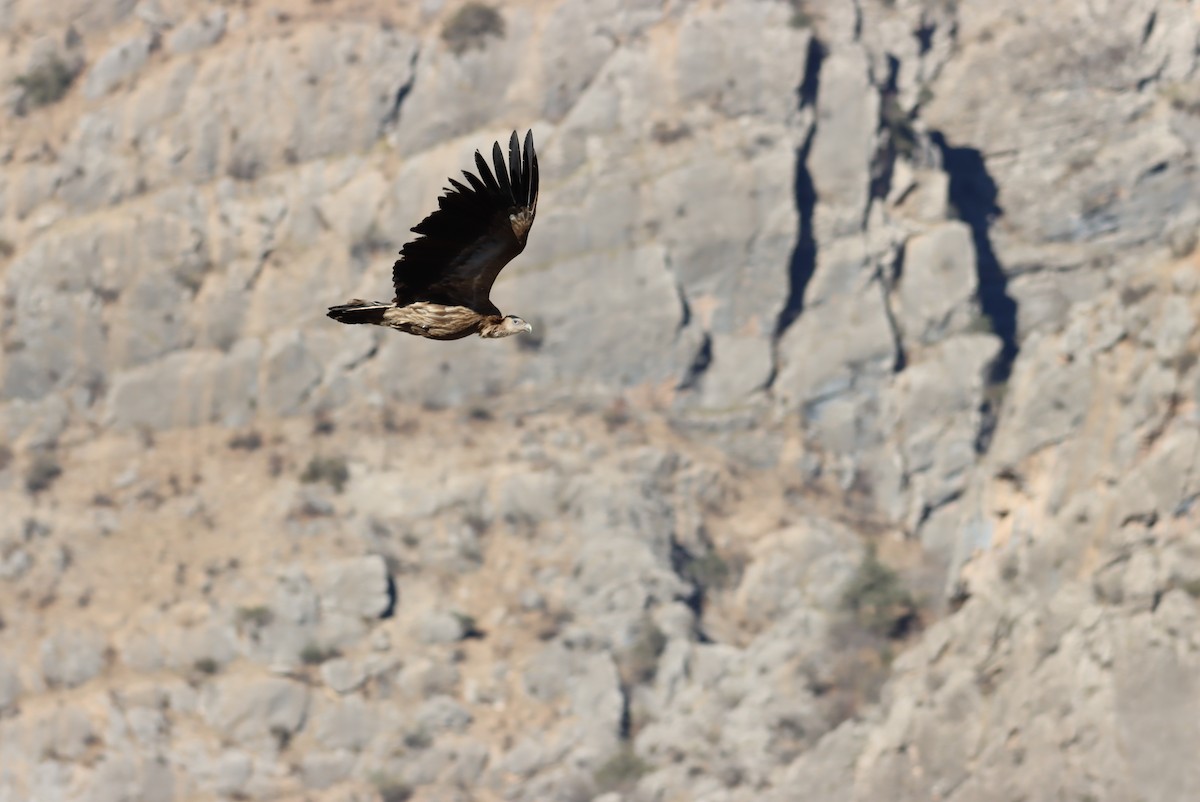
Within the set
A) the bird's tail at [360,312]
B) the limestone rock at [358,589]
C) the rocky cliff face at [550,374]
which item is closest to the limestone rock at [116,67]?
the rocky cliff face at [550,374]

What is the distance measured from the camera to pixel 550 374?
98.7 m

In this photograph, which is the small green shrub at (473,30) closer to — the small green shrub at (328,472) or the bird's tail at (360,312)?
the small green shrub at (328,472)

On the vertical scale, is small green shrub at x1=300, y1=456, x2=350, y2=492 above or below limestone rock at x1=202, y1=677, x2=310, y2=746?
above

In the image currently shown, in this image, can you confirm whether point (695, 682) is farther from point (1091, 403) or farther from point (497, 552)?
point (1091, 403)

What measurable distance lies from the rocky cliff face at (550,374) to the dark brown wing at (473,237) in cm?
5256

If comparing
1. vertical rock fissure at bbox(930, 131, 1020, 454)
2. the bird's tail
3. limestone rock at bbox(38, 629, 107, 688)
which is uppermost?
the bird's tail

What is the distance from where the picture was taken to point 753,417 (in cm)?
9981

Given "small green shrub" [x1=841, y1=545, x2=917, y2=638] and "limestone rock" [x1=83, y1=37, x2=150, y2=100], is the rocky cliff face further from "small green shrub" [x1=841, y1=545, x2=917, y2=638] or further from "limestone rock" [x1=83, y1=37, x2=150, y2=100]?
"limestone rock" [x1=83, y1=37, x2=150, y2=100]

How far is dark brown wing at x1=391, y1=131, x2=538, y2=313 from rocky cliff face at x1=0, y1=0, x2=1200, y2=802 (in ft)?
172

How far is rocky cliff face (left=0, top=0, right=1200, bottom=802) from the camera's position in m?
83.8

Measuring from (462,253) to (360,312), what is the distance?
145 centimetres

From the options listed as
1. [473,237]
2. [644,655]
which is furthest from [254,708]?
[473,237]

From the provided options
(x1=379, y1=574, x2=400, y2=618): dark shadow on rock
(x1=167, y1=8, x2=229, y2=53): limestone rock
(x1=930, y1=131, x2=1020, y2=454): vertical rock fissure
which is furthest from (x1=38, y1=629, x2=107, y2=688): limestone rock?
(x1=930, y1=131, x2=1020, y2=454): vertical rock fissure

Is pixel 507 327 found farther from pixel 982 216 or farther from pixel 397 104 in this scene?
pixel 982 216
